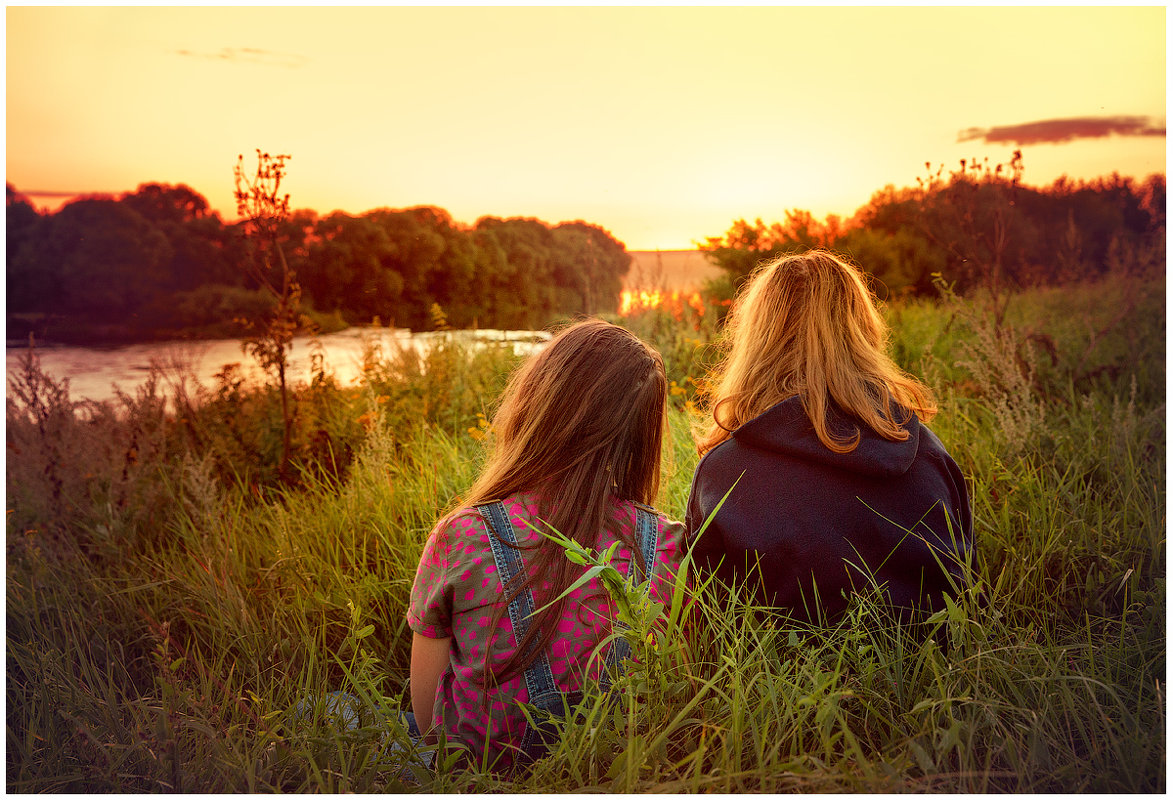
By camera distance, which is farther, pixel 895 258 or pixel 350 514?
pixel 895 258

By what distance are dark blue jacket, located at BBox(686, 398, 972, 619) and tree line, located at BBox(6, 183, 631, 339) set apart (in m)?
3.32

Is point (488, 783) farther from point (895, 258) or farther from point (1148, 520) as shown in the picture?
point (895, 258)

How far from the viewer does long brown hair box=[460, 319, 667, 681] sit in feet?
5.09

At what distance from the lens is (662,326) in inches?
245

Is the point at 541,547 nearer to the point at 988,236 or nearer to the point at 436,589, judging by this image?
the point at 436,589

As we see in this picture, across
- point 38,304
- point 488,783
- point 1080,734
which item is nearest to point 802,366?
point 1080,734

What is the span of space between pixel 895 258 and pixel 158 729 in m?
12.4

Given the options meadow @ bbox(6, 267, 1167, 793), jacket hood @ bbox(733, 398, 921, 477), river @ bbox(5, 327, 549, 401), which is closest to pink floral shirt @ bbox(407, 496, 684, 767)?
meadow @ bbox(6, 267, 1167, 793)

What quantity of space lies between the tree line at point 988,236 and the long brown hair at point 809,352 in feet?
10.6

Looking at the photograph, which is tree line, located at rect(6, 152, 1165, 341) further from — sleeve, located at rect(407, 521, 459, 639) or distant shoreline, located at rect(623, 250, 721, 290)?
sleeve, located at rect(407, 521, 459, 639)

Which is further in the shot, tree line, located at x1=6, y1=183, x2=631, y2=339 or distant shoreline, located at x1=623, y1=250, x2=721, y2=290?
distant shoreline, located at x1=623, y1=250, x2=721, y2=290

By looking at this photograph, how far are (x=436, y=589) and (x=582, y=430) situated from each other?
478 millimetres

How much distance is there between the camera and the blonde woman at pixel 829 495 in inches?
68.9

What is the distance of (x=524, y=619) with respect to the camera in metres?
1.46
